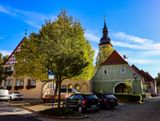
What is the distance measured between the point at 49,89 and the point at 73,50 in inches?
988

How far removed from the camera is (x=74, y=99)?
20.7 metres

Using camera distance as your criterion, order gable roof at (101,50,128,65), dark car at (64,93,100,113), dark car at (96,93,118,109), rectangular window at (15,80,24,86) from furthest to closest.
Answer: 1. gable roof at (101,50,128,65)
2. rectangular window at (15,80,24,86)
3. dark car at (96,93,118,109)
4. dark car at (64,93,100,113)

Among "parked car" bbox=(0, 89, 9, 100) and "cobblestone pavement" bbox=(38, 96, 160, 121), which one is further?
"parked car" bbox=(0, 89, 9, 100)

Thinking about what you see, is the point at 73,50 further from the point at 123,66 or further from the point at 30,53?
the point at 123,66

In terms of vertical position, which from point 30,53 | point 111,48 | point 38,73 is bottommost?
point 38,73

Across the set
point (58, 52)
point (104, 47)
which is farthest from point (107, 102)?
point (104, 47)

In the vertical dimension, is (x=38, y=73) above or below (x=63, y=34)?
below

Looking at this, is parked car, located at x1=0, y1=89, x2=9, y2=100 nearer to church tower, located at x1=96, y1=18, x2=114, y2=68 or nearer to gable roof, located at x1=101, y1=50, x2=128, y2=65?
gable roof, located at x1=101, y1=50, x2=128, y2=65

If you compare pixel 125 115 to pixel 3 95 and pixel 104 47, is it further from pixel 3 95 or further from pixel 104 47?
pixel 104 47

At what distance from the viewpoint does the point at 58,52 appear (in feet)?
64.7

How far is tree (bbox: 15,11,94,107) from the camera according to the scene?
19.8 meters

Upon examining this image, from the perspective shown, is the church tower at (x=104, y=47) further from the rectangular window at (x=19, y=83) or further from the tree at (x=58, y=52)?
the tree at (x=58, y=52)

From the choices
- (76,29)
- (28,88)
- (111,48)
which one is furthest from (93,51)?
(111,48)

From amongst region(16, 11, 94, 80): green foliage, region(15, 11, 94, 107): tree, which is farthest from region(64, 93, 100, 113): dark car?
region(16, 11, 94, 80): green foliage
